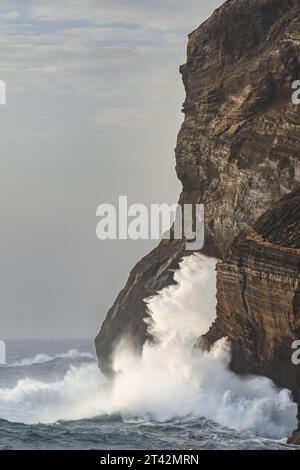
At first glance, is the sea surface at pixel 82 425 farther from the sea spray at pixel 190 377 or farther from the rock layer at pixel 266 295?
the rock layer at pixel 266 295

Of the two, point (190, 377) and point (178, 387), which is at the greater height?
point (190, 377)

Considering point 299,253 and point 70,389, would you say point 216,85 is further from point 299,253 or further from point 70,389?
point 70,389

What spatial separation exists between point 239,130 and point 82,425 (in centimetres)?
1686

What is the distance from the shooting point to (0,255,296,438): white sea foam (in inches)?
2827

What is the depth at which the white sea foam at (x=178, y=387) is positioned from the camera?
71.8 metres

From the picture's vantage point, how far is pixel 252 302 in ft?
233

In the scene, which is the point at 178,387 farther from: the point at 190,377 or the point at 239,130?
the point at 239,130

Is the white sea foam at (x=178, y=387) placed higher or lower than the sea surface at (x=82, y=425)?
higher

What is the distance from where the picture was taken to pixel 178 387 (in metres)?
77.4

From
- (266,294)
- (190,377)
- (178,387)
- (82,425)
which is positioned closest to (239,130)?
(266,294)

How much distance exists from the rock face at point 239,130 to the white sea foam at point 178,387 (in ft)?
4.24

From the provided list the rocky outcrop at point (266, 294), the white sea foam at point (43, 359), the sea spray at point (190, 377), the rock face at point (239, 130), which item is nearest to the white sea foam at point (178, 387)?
the sea spray at point (190, 377)

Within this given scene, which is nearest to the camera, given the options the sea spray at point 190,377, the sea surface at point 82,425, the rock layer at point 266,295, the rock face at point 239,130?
the sea surface at point 82,425

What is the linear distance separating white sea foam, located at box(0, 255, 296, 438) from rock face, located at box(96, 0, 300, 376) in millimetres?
1292
